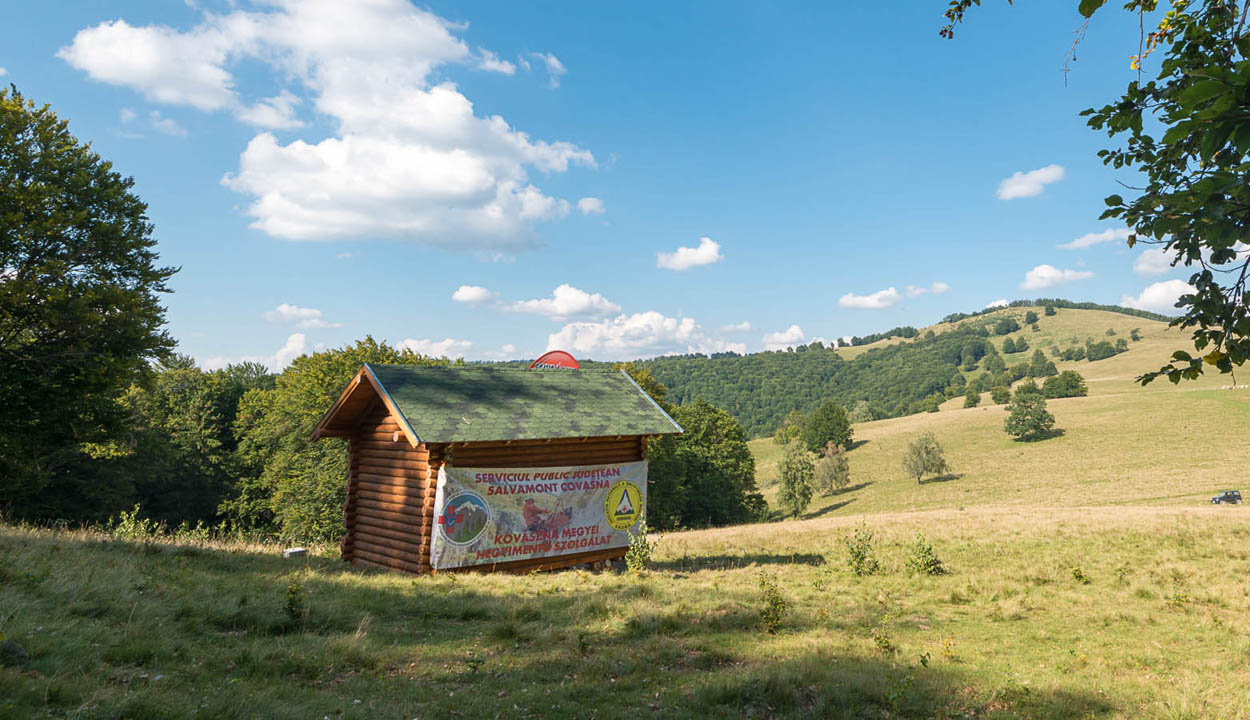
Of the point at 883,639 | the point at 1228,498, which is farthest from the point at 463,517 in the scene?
the point at 1228,498

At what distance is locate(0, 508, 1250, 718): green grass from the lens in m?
6.39

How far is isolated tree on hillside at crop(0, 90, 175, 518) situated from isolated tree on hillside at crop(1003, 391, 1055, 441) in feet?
290

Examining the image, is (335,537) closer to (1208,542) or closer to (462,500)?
(462,500)

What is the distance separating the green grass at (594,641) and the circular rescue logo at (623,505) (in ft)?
8.13

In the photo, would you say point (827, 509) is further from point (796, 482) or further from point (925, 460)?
point (925, 460)

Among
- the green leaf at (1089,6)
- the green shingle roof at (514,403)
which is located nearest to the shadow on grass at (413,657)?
the green shingle roof at (514,403)

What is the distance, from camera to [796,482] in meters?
66.0

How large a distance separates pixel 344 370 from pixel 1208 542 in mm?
43744

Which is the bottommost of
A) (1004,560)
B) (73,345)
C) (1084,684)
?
(1004,560)

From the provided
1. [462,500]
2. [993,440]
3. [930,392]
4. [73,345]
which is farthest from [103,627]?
[930,392]

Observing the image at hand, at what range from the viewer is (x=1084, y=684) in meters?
7.71

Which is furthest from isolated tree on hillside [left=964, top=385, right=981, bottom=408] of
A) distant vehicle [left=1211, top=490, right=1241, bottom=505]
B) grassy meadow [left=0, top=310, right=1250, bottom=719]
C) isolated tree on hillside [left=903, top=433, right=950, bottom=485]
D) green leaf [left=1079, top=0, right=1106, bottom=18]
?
green leaf [left=1079, top=0, right=1106, bottom=18]

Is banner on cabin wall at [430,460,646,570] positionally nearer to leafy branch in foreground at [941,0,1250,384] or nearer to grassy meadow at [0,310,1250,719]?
grassy meadow at [0,310,1250,719]

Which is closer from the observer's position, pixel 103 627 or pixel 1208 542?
pixel 103 627
